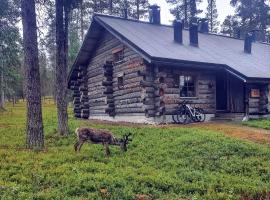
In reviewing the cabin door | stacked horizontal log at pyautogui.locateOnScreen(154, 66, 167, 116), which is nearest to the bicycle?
stacked horizontal log at pyautogui.locateOnScreen(154, 66, 167, 116)

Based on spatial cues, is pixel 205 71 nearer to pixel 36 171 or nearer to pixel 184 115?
pixel 184 115

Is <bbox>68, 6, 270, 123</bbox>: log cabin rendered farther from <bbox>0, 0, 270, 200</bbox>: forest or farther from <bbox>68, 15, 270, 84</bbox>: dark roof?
<bbox>0, 0, 270, 200</bbox>: forest

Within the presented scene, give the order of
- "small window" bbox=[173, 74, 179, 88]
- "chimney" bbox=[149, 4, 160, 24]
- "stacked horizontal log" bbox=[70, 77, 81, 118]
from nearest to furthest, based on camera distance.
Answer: "small window" bbox=[173, 74, 179, 88] → "chimney" bbox=[149, 4, 160, 24] → "stacked horizontal log" bbox=[70, 77, 81, 118]

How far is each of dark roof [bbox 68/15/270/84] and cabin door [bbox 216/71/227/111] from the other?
1.27 m

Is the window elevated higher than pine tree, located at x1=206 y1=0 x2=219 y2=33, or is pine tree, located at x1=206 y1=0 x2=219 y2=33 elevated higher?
pine tree, located at x1=206 y1=0 x2=219 y2=33

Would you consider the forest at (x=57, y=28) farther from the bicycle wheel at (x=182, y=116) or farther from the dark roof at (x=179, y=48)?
the bicycle wheel at (x=182, y=116)

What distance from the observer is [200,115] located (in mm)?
21750

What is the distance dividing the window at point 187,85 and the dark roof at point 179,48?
143 centimetres

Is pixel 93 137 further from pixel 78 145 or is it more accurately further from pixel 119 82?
pixel 119 82

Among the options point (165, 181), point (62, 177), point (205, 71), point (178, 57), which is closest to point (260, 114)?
point (205, 71)

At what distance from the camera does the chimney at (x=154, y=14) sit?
2734cm

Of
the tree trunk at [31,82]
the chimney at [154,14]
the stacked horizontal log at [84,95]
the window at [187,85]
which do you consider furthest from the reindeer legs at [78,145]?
the chimney at [154,14]

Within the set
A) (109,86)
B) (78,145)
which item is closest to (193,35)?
(109,86)

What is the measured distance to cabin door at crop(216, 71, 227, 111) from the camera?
2410cm
